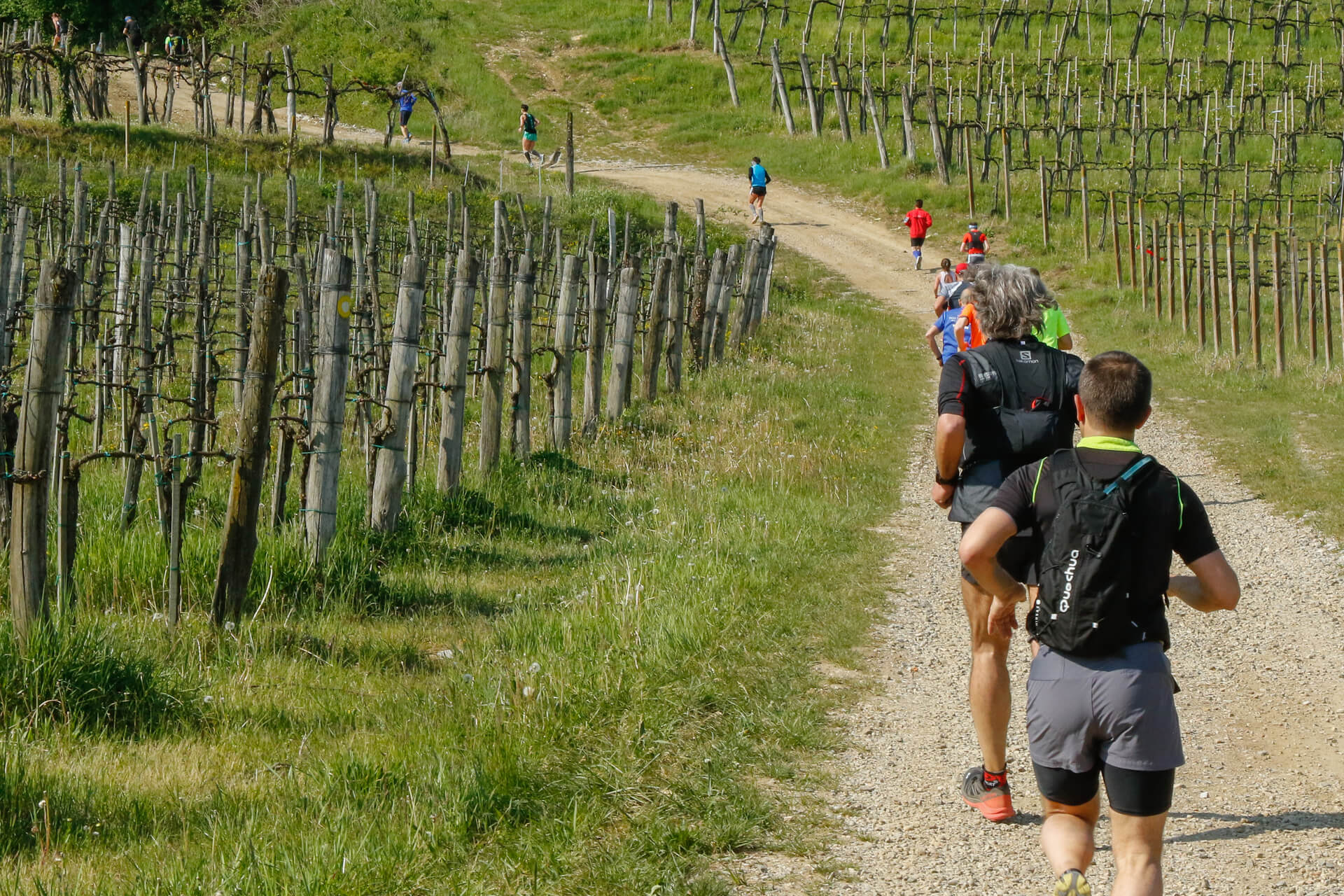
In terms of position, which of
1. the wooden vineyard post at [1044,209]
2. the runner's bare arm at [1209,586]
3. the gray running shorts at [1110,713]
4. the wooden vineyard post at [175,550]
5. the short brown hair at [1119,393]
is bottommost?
the wooden vineyard post at [175,550]

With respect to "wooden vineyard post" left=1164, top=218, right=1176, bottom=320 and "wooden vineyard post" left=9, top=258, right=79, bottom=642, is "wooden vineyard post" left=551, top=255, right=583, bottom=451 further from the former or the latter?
"wooden vineyard post" left=1164, top=218, right=1176, bottom=320

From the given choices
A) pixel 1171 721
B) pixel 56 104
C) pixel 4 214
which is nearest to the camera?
pixel 1171 721

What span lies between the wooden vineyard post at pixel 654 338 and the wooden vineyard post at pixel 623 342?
116 centimetres

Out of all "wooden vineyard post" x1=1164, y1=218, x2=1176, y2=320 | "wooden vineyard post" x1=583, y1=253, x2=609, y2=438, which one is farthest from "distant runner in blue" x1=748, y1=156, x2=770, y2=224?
"wooden vineyard post" x1=583, y1=253, x2=609, y2=438

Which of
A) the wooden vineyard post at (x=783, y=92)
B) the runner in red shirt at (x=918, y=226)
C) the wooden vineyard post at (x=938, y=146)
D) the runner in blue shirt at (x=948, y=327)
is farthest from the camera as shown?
the wooden vineyard post at (x=783, y=92)

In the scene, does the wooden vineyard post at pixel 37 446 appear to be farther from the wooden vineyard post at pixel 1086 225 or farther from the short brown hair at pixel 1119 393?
the wooden vineyard post at pixel 1086 225

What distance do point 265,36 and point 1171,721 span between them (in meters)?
46.4

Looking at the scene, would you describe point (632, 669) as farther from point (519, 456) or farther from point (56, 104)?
point (56, 104)

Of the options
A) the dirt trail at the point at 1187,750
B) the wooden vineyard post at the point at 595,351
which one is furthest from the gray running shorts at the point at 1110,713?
the wooden vineyard post at the point at 595,351

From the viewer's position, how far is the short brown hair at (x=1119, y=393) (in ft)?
10.9

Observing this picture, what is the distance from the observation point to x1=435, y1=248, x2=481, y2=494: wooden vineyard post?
9117 mm

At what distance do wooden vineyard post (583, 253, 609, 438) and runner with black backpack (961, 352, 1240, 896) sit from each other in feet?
28.4

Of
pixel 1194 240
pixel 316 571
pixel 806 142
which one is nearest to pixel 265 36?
pixel 806 142

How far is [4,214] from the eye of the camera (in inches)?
707
